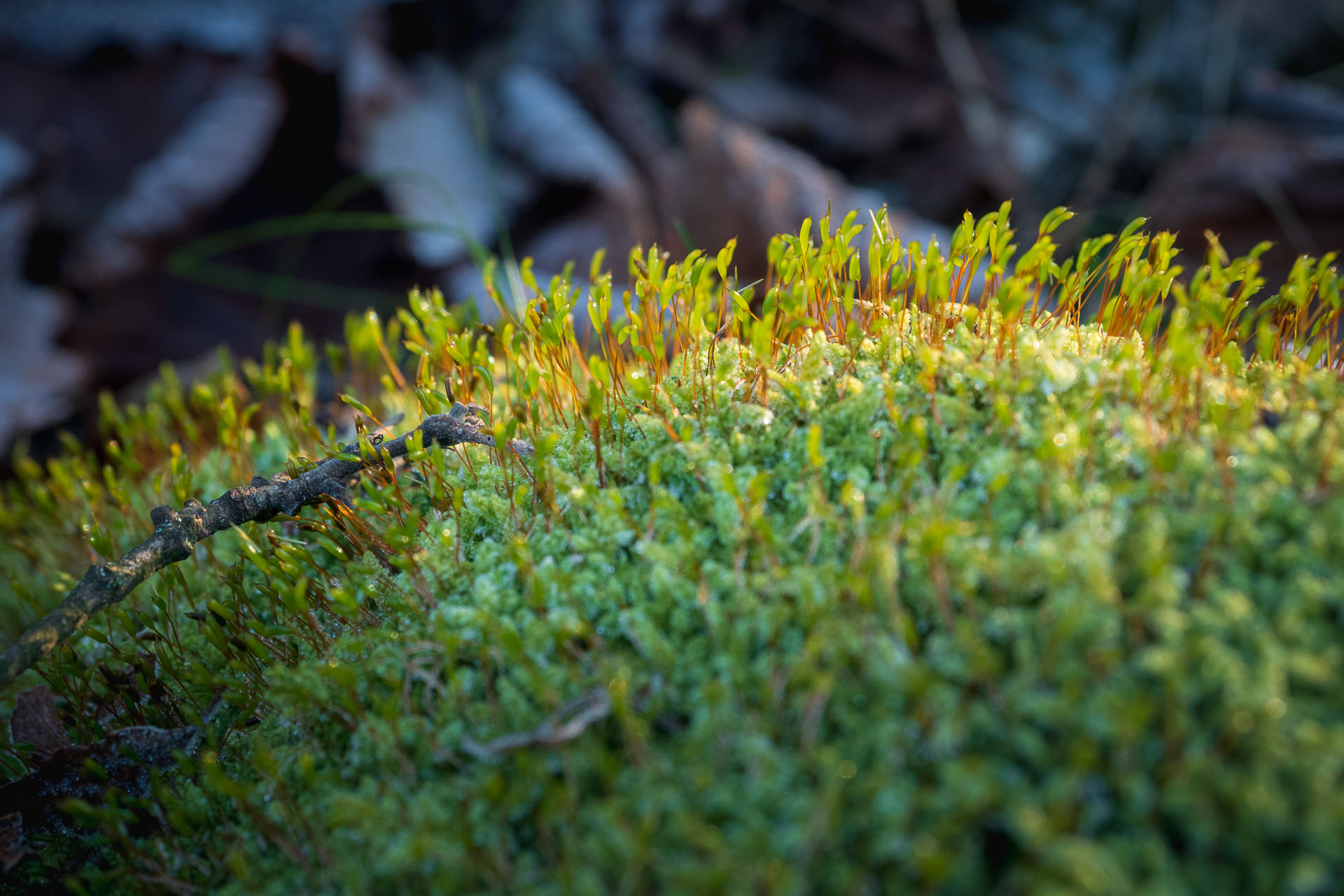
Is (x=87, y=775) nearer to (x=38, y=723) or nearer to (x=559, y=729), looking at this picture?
(x=38, y=723)

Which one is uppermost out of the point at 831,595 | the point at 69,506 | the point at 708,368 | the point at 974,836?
the point at 708,368

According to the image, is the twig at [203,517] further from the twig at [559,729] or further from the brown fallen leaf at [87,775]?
the twig at [559,729]

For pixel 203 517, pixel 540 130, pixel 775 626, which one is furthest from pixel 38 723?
pixel 540 130

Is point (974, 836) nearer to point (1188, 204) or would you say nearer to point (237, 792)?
point (237, 792)

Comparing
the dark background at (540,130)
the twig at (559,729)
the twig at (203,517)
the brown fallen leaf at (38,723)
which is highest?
the dark background at (540,130)

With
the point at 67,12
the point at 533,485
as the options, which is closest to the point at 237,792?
the point at 533,485

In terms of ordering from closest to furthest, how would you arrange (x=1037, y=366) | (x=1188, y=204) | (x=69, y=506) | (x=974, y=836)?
(x=974, y=836)
(x=1037, y=366)
(x=69, y=506)
(x=1188, y=204)

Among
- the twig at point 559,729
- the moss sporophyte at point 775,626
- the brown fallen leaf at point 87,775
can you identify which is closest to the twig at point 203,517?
the moss sporophyte at point 775,626
